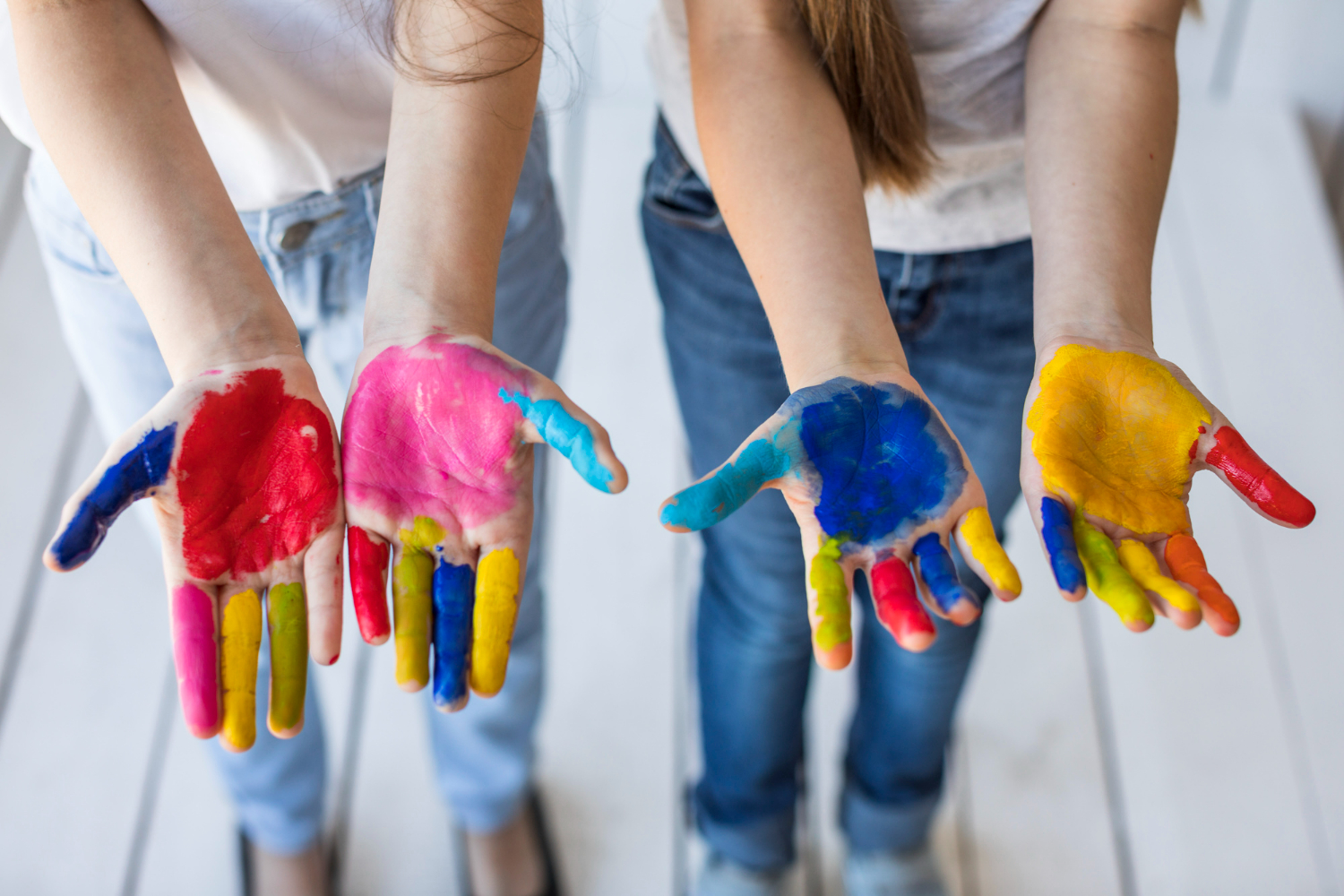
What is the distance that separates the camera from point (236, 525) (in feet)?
2.37

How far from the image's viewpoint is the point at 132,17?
0.76 meters

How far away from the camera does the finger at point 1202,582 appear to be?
662mm

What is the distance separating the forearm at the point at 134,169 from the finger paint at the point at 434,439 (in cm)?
10

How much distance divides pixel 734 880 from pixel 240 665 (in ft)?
2.77

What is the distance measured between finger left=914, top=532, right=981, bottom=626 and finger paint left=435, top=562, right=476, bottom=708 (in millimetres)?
328

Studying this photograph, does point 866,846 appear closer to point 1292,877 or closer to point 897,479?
point 1292,877

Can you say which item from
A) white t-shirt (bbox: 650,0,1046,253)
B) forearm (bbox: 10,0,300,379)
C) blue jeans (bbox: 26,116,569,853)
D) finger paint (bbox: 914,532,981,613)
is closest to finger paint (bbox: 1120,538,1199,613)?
finger paint (bbox: 914,532,981,613)

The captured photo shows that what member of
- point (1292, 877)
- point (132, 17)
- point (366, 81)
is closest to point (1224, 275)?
point (1292, 877)

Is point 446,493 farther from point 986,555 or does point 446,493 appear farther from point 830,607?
point 986,555

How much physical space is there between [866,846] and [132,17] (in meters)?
1.23

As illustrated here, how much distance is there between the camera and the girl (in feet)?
2.37

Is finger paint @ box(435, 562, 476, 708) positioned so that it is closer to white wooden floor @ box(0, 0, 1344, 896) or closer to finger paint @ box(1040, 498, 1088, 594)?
finger paint @ box(1040, 498, 1088, 594)

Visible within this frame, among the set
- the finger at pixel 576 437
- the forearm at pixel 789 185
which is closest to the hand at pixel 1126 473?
the forearm at pixel 789 185

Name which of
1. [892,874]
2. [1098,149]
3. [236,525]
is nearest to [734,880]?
[892,874]
